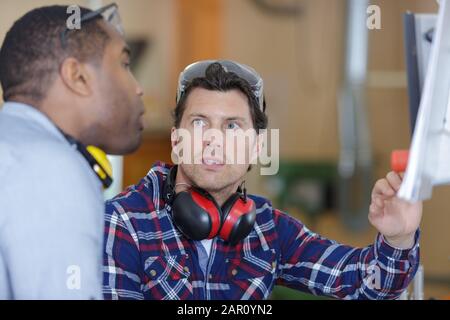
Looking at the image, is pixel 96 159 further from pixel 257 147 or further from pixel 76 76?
pixel 257 147

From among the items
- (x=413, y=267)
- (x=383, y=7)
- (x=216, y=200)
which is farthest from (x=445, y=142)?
(x=383, y=7)

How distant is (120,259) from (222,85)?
1.03ft

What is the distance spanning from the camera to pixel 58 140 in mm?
991

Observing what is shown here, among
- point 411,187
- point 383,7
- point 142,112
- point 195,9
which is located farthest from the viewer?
point 195,9

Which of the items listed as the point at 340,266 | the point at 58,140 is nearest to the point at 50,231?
the point at 58,140

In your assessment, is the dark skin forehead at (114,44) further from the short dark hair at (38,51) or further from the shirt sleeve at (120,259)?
the shirt sleeve at (120,259)

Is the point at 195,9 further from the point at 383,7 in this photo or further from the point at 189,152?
the point at 189,152

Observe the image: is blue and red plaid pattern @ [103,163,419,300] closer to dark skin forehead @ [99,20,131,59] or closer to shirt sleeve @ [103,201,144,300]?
shirt sleeve @ [103,201,144,300]

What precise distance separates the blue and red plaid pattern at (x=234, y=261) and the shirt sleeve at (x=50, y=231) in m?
A: 0.23

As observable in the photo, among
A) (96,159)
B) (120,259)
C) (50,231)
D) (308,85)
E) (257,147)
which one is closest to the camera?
(50,231)

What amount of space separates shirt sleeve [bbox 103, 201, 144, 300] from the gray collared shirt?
20 centimetres

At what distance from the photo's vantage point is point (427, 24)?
1.20m
